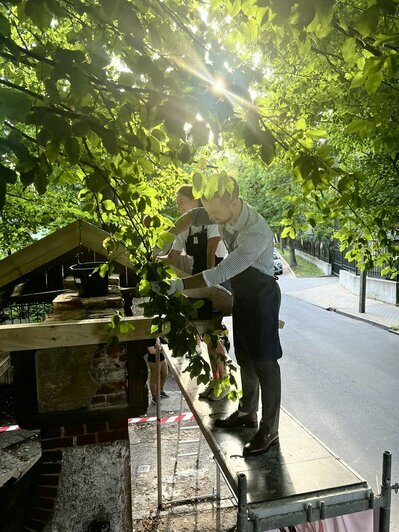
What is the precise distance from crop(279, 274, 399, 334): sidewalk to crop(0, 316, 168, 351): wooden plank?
12969 millimetres

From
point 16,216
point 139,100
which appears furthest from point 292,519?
point 16,216

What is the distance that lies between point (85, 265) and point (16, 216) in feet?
16.2

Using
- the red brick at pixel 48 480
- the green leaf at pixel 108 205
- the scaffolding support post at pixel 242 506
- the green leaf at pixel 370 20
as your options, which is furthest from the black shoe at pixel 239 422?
the green leaf at pixel 370 20

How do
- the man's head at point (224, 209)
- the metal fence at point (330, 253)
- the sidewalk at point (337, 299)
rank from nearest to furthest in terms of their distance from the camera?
the man's head at point (224, 209), the sidewalk at point (337, 299), the metal fence at point (330, 253)

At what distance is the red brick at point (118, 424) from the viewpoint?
3227mm

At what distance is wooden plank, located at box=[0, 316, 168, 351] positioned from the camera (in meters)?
2.78

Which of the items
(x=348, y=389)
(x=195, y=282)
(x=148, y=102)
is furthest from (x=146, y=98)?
(x=348, y=389)

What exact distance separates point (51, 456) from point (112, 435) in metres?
0.44

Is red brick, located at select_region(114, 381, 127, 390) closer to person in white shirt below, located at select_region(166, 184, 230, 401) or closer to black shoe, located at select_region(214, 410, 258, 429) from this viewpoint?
black shoe, located at select_region(214, 410, 258, 429)

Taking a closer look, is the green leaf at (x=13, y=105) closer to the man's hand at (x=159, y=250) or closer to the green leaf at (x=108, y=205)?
the green leaf at (x=108, y=205)

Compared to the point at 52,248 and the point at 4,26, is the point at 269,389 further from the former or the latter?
the point at 4,26

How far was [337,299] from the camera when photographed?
21.2 meters

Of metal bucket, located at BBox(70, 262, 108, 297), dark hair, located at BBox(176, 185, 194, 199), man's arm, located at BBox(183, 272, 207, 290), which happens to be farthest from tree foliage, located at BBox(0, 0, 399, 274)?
dark hair, located at BBox(176, 185, 194, 199)

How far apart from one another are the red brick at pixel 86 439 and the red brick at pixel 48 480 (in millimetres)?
268
